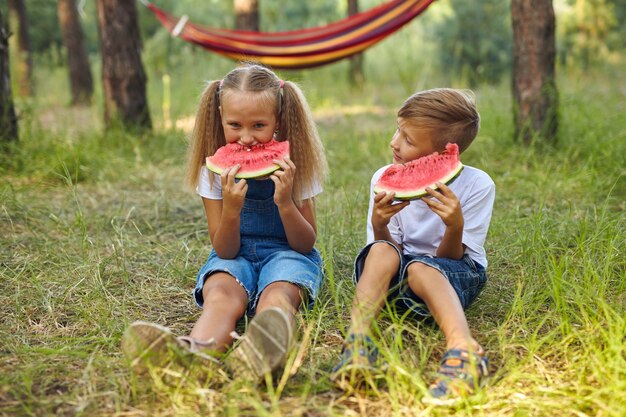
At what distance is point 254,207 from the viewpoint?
2.83 meters

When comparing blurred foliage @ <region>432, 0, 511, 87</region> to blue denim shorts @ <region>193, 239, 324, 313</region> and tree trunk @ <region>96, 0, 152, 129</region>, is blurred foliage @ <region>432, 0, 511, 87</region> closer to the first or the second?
tree trunk @ <region>96, 0, 152, 129</region>

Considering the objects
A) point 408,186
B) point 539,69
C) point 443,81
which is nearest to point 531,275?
point 408,186

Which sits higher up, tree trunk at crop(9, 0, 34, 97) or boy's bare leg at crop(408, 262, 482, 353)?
boy's bare leg at crop(408, 262, 482, 353)

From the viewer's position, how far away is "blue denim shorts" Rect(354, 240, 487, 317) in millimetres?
2365

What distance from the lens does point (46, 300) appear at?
2756 mm

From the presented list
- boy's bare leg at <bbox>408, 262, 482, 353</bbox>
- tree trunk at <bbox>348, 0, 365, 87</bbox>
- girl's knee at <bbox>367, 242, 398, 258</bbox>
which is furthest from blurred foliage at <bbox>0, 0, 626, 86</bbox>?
boy's bare leg at <bbox>408, 262, 482, 353</bbox>

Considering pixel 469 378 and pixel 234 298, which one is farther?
pixel 234 298

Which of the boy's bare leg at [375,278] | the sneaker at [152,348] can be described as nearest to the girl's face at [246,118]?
the boy's bare leg at [375,278]

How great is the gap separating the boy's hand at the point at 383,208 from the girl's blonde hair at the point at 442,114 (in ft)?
1.05

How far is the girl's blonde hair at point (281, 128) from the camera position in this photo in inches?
108

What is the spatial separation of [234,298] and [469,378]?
961 mm

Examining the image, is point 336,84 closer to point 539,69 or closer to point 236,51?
point 236,51

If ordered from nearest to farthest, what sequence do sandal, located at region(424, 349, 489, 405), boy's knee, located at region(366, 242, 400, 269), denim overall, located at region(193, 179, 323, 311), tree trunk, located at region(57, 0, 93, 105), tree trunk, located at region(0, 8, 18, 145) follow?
sandal, located at region(424, 349, 489, 405), boy's knee, located at region(366, 242, 400, 269), denim overall, located at region(193, 179, 323, 311), tree trunk, located at region(0, 8, 18, 145), tree trunk, located at region(57, 0, 93, 105)

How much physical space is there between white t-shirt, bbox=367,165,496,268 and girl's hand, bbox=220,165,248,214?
1.71ft
